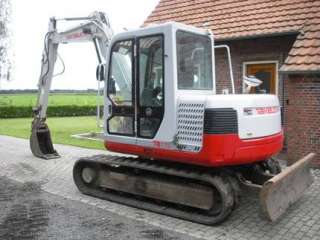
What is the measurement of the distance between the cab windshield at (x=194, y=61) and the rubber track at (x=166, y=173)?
1.25m

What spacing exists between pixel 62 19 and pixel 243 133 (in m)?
5.95

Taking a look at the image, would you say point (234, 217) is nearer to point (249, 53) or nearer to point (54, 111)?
point (249, 53)

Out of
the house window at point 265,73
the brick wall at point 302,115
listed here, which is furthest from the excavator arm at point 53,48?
the house window at point 265,73

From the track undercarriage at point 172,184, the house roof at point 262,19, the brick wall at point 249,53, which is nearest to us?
the track undercarriage at point 172,184

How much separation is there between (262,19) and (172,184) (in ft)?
23.3

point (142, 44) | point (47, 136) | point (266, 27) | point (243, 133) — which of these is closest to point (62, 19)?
point (47, 136)

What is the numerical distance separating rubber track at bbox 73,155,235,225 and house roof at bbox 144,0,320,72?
4657mm

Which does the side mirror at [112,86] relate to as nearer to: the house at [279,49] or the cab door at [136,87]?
the cab door at [136,87]

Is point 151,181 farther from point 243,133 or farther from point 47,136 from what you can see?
point 47,136

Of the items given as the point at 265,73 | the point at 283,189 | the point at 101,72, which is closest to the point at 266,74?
the point at 265,73

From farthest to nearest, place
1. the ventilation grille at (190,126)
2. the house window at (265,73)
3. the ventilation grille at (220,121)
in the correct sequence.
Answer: the house window at (265,73)
the ventilation grille at (190,126)
the ventilation grille at (220,121)

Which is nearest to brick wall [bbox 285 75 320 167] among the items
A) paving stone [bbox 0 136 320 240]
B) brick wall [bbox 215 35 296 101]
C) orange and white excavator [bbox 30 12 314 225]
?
paving stone [bbox 0 136 320 240]

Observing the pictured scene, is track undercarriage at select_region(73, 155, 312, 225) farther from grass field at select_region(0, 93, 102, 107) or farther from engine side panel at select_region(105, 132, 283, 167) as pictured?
grass field at select_region(0, 93, 102, 107)

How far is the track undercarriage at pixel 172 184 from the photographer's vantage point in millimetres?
6555
